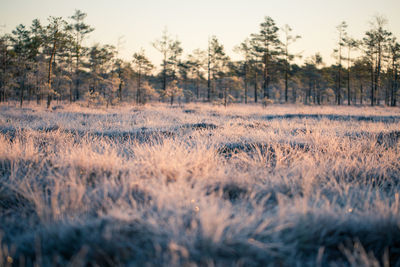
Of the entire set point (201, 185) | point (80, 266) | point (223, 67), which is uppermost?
point (223, 67)

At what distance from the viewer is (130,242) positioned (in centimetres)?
141

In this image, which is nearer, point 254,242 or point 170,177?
point 254,242

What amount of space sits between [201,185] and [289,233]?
936 millimetres

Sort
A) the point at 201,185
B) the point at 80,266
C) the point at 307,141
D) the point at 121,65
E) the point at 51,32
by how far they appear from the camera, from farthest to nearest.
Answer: the point at 121,65
the point at 51,32
the point at 307,141
the point at 201,185
the point at 80,266

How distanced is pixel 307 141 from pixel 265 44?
1451 inches

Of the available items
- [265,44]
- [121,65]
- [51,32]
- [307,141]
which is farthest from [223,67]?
[307,141]

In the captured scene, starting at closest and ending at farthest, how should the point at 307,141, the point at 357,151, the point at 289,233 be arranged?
the point at 289,233 < the point at 357,151 < the point at 307,141

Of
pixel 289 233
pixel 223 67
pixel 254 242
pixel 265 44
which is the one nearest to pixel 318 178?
pixel 289 233

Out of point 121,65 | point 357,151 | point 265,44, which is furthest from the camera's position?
point 265,44

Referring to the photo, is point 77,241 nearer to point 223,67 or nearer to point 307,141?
point 307,141

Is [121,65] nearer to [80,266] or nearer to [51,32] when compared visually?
[51,32]

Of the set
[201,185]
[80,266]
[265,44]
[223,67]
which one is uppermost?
[265,44]

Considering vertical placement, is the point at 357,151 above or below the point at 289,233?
above

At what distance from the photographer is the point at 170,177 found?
2463mm
